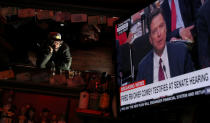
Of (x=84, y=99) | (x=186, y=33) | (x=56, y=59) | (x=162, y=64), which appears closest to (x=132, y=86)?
(x=162, y=64)

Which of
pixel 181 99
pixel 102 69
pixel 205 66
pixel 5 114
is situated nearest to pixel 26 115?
pixel 5 114

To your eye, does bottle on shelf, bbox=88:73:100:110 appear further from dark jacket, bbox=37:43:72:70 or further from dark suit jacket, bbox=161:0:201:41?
dark suit jacket, bbox=161:0:201:41

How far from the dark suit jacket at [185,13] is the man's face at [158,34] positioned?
0.06 meters

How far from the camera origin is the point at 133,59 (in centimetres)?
251

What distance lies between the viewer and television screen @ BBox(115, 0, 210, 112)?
73.4 inches

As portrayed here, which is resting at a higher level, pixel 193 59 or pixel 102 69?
pixel 102 69

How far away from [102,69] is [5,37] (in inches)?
69.2

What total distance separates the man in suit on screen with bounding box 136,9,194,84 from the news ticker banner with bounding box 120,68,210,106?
0.16 ft

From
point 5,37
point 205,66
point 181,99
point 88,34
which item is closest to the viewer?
point 205,66

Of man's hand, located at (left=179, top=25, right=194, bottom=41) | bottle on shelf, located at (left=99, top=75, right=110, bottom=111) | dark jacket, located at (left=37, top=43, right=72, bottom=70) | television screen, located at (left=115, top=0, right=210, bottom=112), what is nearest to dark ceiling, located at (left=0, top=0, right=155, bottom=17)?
television screen, located at (left=115, top=0, right=210, bottom=112)

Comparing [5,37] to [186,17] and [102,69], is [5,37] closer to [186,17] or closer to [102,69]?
[102,69]

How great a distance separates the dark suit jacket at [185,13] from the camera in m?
1.97

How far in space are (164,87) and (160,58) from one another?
282 mm

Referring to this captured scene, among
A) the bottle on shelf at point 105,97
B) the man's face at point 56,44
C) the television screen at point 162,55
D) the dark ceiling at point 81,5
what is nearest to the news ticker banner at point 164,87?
the television screen at point 162,55
